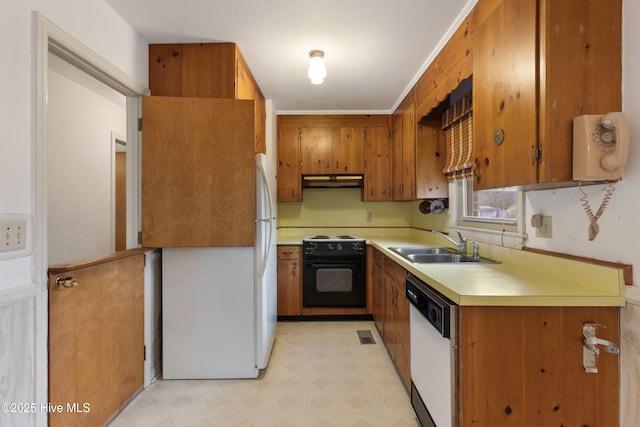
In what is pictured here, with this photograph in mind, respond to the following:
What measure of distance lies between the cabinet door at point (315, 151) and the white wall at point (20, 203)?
2518mm

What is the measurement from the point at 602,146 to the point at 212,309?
2.32 metres

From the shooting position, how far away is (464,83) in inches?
84.7

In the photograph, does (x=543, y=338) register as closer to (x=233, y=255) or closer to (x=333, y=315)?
(x=233, y=255)

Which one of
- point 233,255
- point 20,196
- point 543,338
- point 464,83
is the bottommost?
point 543,338

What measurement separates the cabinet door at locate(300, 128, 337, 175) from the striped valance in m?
1.39

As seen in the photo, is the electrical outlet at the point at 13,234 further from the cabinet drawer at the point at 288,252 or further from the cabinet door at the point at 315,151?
the cabinet door at the point at 315,151

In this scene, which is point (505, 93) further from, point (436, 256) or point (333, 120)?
point (333, 120)

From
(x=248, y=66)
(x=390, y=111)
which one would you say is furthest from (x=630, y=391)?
(x=390, y=111)

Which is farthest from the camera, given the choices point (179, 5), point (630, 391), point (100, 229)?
point (100, 229)

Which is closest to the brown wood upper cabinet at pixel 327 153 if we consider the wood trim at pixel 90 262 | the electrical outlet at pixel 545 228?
the wood trim at pixel 90 262

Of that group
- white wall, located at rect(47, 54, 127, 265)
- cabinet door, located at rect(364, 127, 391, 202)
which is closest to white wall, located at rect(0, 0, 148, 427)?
white wall, located at rect(47, 54, 127, 265)

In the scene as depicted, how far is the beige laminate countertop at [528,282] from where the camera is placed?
3.88ft

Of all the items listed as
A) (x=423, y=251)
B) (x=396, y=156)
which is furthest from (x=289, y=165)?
(x=423, y=251)

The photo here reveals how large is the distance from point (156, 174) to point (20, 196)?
0.87 metres
